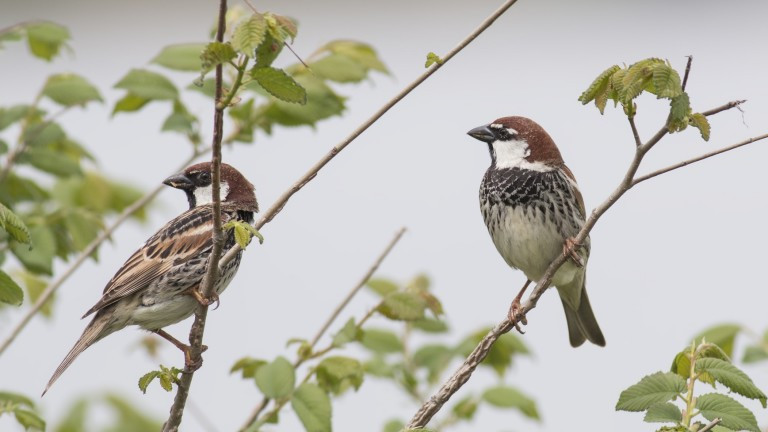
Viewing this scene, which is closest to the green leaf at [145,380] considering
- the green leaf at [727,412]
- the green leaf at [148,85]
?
the green leaf at [727,412]

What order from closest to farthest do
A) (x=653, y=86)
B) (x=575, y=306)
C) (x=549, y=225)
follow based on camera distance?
1. (x=653, y=86)
2. (x=549, y=225)
3. (x=575, y=306)

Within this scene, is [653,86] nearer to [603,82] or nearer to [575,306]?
[603,82]

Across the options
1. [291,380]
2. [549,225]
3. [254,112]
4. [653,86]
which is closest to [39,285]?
[254,112]

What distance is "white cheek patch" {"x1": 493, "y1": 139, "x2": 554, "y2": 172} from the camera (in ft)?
10.5

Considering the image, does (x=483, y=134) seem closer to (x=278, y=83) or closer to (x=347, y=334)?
(x=347, y=334)

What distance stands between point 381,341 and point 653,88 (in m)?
1.34

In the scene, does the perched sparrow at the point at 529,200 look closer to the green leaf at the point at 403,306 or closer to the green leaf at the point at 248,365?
the green leaf at the point at 403,306

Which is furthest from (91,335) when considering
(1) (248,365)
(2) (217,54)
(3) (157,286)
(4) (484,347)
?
(2) (217,54)

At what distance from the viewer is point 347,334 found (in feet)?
8.52

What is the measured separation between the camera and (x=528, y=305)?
2.31 m

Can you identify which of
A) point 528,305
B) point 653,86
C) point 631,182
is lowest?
point 528,305

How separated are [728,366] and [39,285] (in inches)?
76.5

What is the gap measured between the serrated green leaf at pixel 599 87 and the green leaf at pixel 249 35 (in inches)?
22.8

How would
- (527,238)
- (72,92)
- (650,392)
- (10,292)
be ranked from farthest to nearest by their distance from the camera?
(527,238) < (72,92) < (10,292) < (650,392)
